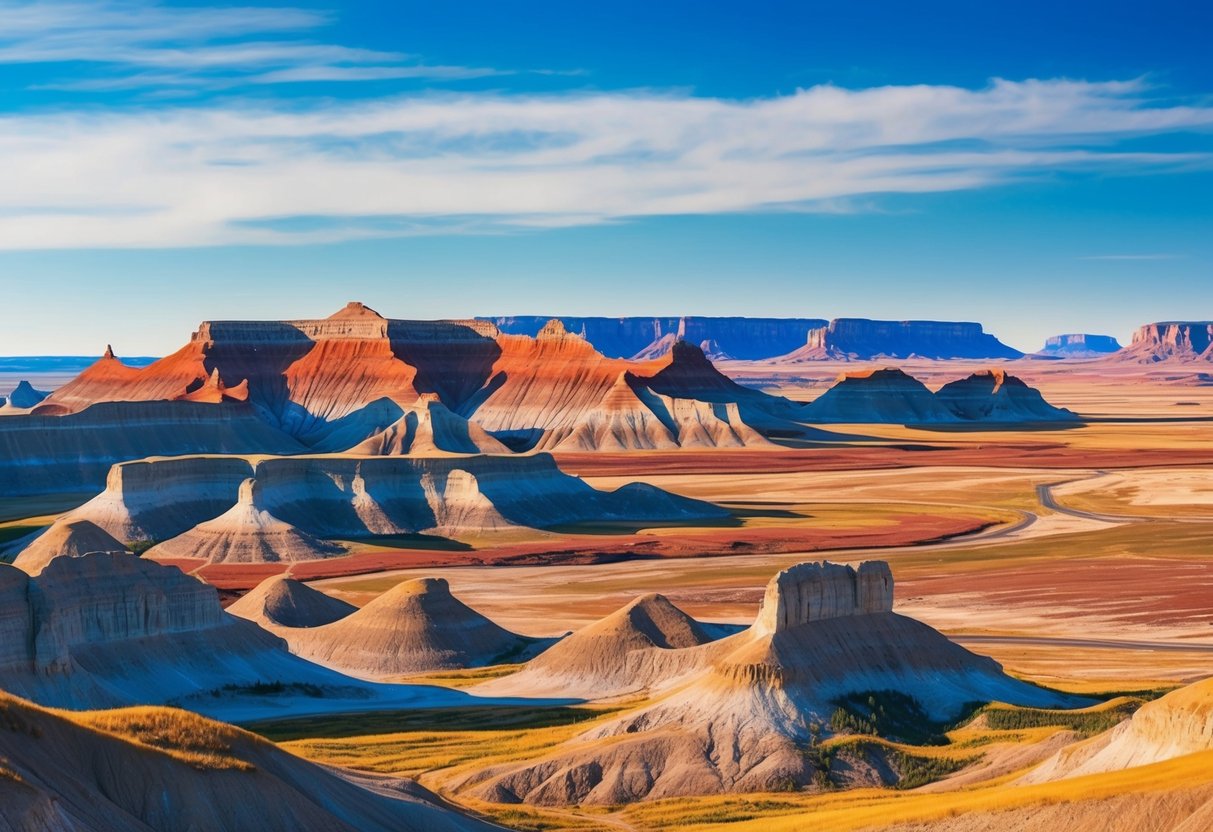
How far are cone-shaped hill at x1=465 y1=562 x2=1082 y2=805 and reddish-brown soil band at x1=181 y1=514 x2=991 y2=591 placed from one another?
43171mm

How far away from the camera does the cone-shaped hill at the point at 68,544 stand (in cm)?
8606

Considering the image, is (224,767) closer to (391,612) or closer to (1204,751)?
(1204,751)

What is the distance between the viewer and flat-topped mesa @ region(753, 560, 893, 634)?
50.9 m

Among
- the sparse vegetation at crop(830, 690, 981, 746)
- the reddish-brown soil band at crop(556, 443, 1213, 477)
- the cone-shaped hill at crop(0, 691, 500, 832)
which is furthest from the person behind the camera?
the reddish-brown soil band at crop(556, 443, 1213, 477)

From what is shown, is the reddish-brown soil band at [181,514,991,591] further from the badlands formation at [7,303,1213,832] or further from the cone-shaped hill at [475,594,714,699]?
the cone-shaped hill at [475,594,714,699]

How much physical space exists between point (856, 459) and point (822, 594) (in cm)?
12380

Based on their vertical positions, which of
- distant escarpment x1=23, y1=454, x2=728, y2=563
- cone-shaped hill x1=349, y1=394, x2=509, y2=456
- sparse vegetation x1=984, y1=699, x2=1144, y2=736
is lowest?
sparse vegetation x1=984, y1=699, x2=1144, y2=736

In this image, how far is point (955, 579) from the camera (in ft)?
287

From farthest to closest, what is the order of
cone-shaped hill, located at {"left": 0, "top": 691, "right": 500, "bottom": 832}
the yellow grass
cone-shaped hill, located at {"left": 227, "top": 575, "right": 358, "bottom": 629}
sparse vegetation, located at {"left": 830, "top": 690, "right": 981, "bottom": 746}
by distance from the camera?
cone-shaped hill, located at {"left": 227, "top": 575, "right": 358, "bottom": 629} < sparse vegetation, located at {"left": 830, "top": 690, "right": 981, "bottom": 746} < the yellow grass < cone-shaped hill, located at {"left": 0, "top": 691, "right": 500, "bottom": 832}

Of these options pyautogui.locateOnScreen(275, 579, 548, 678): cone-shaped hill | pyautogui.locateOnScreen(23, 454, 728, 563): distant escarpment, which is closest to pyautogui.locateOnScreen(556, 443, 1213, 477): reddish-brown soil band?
pyautogui.locateOnScreen(23, 454, 728, 563): distant escarpment

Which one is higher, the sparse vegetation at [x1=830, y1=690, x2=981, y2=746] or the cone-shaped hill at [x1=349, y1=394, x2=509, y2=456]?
the cone-shaped hill at [x1=349, y1=394, x2=509, y2=456]

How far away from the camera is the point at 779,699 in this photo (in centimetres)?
4869

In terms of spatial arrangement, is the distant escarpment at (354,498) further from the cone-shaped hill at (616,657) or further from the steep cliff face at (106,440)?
the cone-shaped hill at (616,657)

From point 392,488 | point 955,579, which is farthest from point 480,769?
point 392,488
